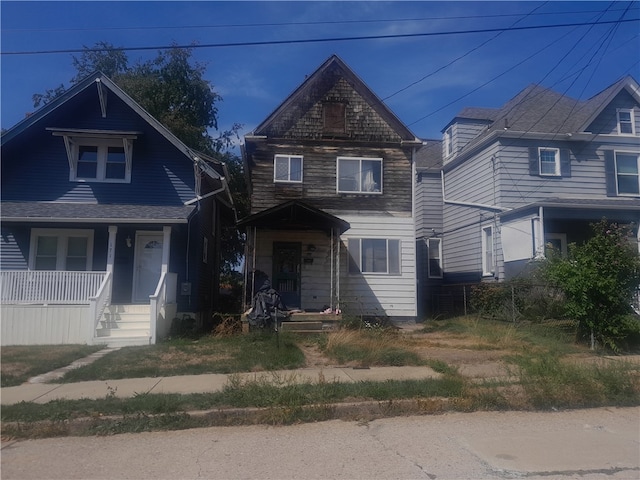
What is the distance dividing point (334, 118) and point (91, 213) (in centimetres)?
828

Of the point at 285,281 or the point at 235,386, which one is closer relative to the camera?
the point at 235,386

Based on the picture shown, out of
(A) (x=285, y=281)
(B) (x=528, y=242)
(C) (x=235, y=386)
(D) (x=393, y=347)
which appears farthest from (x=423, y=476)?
(B) (x=528, y=242)

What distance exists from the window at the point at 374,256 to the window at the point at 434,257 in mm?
6114

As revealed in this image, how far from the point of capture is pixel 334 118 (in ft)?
56.6

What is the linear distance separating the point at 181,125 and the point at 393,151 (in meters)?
14.1

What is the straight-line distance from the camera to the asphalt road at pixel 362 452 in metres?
4.75

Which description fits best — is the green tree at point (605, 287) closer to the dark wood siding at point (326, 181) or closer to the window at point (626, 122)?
the dark wood siding at point (326, 181)

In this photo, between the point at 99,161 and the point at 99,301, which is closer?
the point at 99,301

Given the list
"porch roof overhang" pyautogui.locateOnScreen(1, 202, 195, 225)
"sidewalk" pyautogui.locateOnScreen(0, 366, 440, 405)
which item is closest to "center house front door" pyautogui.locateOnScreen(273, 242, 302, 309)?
"porch roof overhang" pyautogui.locateOnScreen(1, 202, 195, 225)

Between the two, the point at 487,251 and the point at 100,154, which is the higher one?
the point at 100,154

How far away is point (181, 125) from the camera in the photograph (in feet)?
88.0

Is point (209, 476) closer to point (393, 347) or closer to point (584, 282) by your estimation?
point (393, 347)

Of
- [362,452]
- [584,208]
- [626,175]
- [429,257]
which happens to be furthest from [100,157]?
[626,175]

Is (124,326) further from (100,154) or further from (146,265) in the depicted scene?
(100,154)
